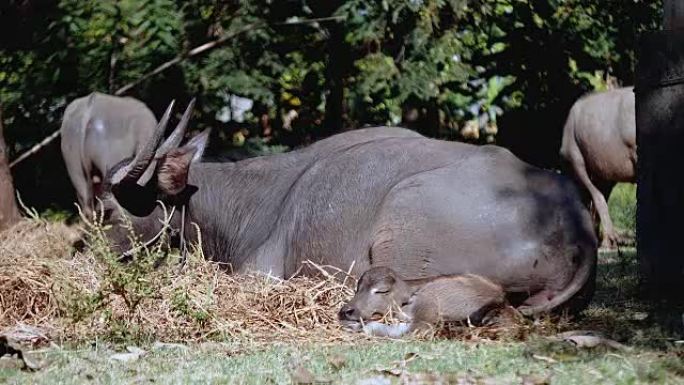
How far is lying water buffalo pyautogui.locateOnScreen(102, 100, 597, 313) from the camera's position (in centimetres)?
640

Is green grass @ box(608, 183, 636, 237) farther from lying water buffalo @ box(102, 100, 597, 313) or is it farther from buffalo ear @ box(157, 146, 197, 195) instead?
buffalo ear @ box(157, 146, 197, 195)

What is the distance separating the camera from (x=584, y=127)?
1538 centimetres

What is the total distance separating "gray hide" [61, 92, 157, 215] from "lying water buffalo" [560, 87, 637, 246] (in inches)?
202

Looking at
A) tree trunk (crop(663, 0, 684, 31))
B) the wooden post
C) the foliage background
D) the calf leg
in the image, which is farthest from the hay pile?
the calf leg

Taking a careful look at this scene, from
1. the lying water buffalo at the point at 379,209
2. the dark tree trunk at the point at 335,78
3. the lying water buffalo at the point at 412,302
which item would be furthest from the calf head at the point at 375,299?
the dark tree trunk at the point at 335,78

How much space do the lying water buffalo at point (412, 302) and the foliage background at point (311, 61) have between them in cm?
729

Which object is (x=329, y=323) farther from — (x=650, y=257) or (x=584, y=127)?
(x=584, y=127)

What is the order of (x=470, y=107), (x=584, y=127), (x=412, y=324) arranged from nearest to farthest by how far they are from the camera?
(x=412, y=324) < (x=470, y=107) < (x=584, y=127)

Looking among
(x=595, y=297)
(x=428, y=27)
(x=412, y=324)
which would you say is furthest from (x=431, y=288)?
(x=428, y=27)

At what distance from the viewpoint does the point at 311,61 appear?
1441 cm

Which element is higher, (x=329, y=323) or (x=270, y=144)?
(x=329, y=323)

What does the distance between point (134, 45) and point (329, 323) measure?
26.7ft

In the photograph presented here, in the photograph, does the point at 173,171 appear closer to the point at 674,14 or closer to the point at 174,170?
the point at 174,170

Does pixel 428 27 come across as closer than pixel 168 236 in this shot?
No
